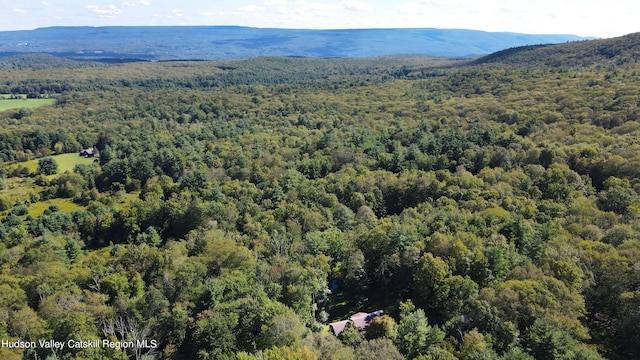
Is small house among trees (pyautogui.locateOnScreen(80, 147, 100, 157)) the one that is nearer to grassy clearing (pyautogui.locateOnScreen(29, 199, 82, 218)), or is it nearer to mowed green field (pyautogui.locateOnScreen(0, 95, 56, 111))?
grassy clearing (pyautogui.locateOnScreen(29, 199, 82, 218))

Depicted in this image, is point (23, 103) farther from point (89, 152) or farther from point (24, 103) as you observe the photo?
point (89, 152)

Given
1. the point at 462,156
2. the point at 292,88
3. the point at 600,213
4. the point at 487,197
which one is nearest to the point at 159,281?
the point at 487,197

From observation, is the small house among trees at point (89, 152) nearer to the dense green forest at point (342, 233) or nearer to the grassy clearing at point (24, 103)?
the dense green forest at point (342, 233)

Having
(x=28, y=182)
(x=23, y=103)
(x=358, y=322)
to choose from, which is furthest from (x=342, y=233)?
(x=23, y=103)

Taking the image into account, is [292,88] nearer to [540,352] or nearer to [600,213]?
[600,213]

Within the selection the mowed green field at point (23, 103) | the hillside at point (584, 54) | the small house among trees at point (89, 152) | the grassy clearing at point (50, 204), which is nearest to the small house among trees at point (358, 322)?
the grassy clearing at point (50, 204)
